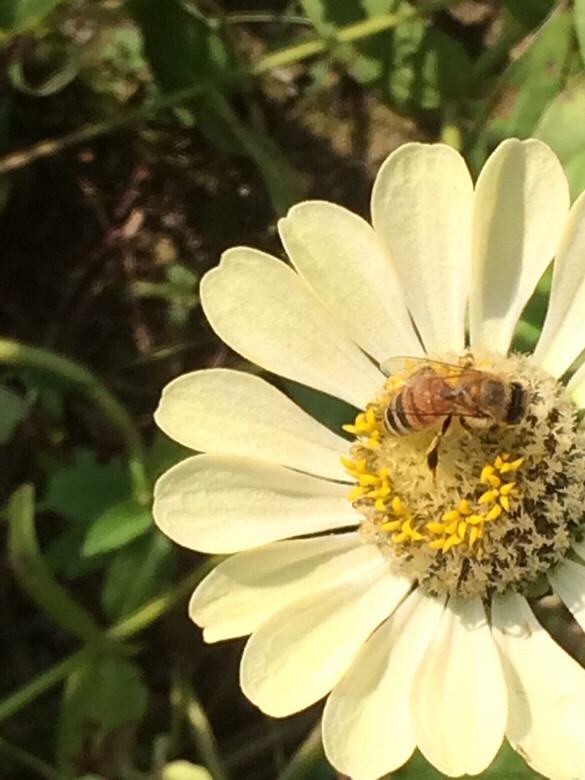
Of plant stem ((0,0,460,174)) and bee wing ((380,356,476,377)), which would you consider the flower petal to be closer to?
bee wing ((380,356,476,377))

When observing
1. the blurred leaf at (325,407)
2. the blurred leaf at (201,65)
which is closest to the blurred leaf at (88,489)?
the blurred leaf at (325,407)

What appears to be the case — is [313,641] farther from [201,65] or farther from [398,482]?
[201,65]

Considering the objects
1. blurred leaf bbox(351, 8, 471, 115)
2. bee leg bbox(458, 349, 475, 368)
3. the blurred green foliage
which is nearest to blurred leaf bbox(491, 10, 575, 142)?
the blurred green foliage

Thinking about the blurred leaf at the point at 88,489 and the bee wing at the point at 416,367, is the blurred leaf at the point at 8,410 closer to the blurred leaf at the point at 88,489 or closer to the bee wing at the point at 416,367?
the blurred leaf at the point at 88,489

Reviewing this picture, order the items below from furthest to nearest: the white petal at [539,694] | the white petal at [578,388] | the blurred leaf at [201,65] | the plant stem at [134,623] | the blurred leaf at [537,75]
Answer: the blurred leaf at [201,65], the plant stem at [134,623], the blurred leaf at [537,75], the white petal at [578,388], the white petal at [539,694]

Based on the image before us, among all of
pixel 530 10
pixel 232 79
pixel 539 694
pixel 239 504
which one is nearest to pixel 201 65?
pixel 232 79

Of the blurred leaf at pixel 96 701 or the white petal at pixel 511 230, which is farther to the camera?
the blurred leaf at pixel 96 701

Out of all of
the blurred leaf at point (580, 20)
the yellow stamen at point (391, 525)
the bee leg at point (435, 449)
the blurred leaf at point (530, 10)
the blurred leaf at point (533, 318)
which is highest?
the blurred leaf at point (580, 20)
